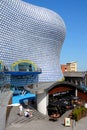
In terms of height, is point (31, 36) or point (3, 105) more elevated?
point (31, 36)

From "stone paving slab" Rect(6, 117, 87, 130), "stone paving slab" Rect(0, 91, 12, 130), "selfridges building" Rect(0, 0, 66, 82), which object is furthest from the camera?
"selfridges building" Rect(0, 0, 66, 82)

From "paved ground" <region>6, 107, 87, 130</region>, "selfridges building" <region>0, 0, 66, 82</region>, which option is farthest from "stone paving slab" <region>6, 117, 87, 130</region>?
"selfridges building" <region>0, 0, 66, 82</region>

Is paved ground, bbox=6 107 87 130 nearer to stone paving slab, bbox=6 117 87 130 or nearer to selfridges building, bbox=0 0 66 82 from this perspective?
stone paving slab, bbox=6 117 87 130

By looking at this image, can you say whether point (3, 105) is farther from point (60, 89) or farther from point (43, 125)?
point (60, 89)

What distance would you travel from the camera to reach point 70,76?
75.7 meters

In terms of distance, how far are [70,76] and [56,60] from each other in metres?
19.9

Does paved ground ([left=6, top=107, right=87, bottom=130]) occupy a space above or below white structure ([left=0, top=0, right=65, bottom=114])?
below

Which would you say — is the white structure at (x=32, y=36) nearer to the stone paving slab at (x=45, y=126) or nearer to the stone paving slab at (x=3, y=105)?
the stone paving slab at (x=45, y=126)

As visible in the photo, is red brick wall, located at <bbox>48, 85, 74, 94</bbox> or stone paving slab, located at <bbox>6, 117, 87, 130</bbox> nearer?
stone paving slab, located at <bbox>6, 117, 87, 130</bbox>

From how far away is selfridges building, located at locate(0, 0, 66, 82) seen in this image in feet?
149

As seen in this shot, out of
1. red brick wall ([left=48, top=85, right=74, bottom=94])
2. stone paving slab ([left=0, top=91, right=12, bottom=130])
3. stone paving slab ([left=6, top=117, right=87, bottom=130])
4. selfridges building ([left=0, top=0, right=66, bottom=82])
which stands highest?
selfridges building ([left=0, top=0, right=66, bottom=82])

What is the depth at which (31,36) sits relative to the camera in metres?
50.0

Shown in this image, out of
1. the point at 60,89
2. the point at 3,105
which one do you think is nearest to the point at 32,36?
the point at 60,89

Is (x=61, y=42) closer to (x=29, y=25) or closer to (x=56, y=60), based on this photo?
(x=56, y=60)
